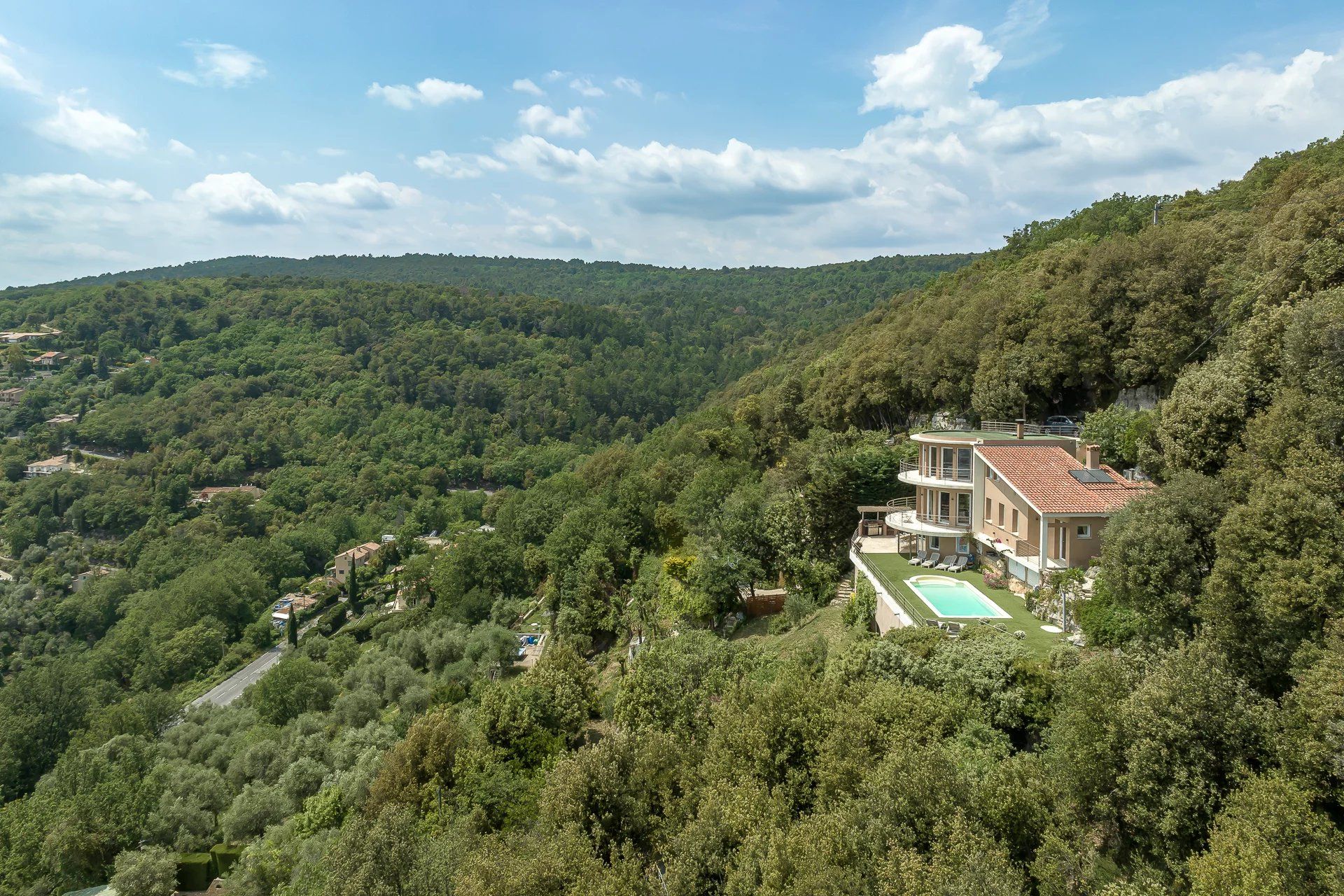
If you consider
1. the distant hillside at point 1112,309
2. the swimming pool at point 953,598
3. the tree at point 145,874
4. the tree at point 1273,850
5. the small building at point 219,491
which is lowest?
→ the small building at point 219,491

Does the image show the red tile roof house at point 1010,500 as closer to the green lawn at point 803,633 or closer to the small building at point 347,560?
the green lawn at point 803,633

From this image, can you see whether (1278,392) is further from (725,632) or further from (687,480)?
(687,480)

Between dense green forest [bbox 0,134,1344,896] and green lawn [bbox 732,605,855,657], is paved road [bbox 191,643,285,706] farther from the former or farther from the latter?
green lawn [bbox 732,605,855,657]

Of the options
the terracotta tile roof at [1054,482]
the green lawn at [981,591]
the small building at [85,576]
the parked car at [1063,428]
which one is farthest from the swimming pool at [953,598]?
the small building at [85,576]

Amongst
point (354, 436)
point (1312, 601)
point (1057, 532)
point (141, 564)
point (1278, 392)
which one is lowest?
point (141, 564)

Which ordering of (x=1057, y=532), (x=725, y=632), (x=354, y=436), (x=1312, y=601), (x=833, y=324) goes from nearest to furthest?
1. (x=1312, y=601)
2. (x=1057, y=532)
3. (x=725, y=632)
4. (x=354, y=436)
5. (x=833, y=324)

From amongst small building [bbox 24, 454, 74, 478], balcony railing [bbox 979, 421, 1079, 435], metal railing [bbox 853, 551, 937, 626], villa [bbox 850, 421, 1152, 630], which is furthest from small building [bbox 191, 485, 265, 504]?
metal railing [bbox 853, 551, 937, 626]

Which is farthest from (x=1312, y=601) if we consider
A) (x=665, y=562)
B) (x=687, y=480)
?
(x=687, y=480)
